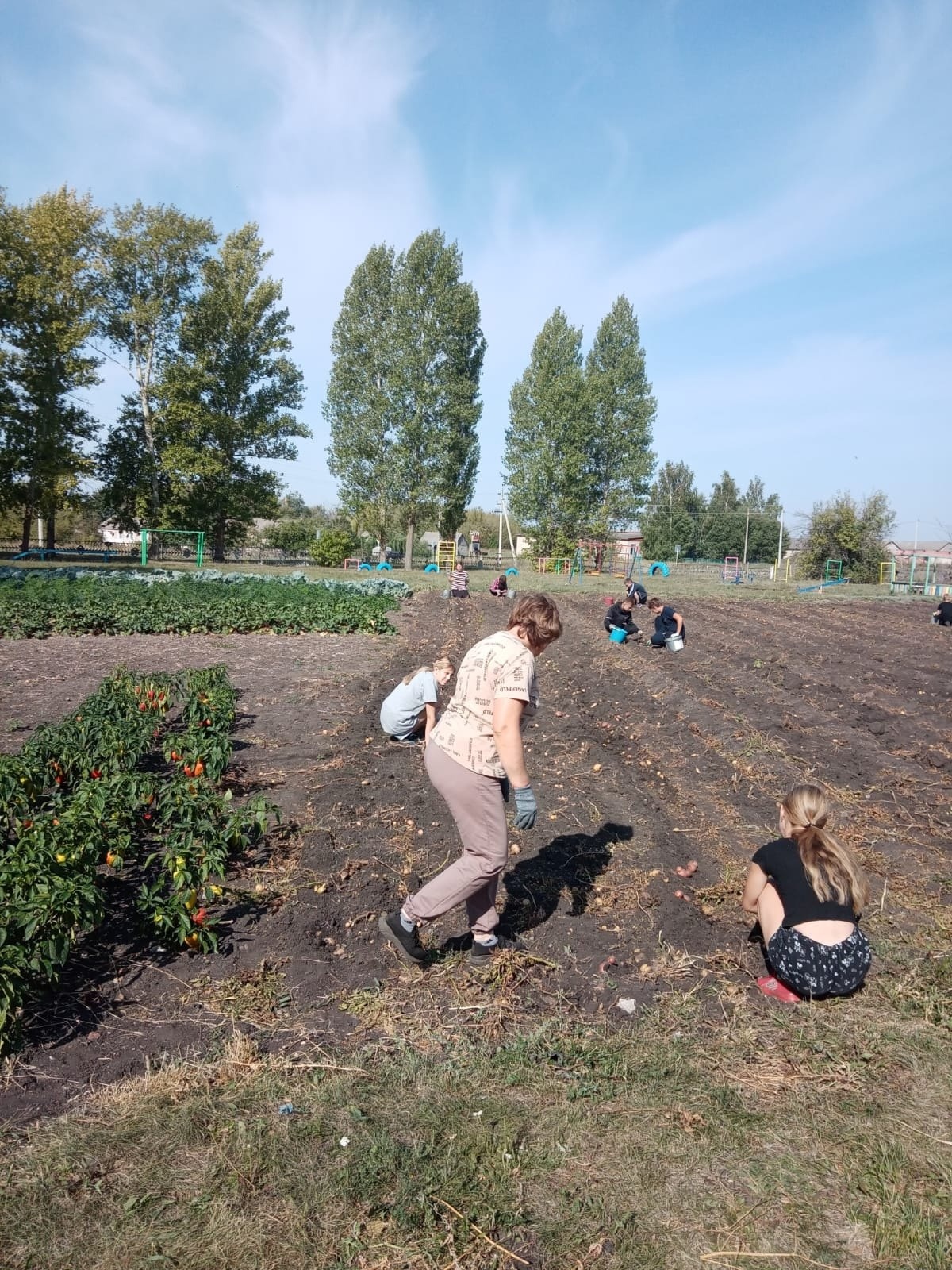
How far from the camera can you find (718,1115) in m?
3.06

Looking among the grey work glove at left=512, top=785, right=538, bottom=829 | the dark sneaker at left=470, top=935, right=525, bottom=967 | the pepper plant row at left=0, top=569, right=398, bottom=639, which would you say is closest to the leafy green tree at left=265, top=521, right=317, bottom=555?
the pepper plant row at left=0, top=569, right=398, bottom=639

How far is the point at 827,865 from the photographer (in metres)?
3.89

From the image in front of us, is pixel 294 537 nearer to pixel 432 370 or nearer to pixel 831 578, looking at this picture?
pixel 432 370

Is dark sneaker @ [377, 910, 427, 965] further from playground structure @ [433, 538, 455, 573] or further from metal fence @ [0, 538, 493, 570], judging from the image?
playground structure @ [433, 538, 455, 573]

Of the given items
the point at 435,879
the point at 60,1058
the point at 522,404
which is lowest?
the point at 60,1058

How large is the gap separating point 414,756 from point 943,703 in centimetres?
728

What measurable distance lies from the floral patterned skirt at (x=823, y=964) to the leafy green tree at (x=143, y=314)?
1713 inches

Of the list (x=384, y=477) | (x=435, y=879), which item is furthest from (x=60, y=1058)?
(x=384, y=477)

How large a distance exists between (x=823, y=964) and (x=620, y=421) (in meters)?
57.2

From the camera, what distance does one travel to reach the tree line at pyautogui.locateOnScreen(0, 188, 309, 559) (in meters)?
36.3

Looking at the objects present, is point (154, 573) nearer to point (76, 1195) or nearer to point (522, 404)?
point (76, 1195)

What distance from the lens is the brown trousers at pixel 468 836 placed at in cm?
395

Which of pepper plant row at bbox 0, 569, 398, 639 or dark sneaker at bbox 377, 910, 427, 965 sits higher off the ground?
pepper plant row at bbox 0, 569, 398, 639

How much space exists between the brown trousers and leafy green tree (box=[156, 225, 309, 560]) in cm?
4192
